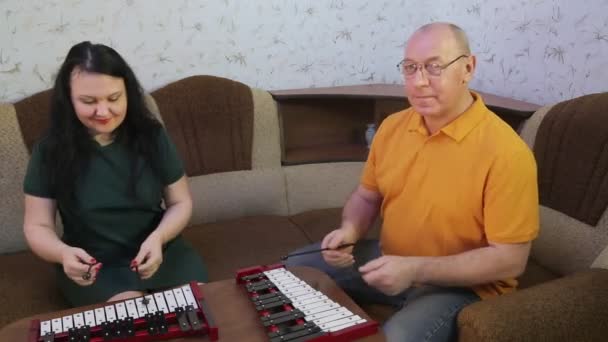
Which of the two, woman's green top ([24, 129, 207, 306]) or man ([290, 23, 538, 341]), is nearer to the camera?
man ([290, 23, 538, 341])

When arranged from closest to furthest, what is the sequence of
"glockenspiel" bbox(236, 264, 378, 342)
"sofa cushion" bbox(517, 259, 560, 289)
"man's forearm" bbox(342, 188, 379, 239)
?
"glockenspiel" bbox(236, 264, 378, 342), "man's forearm" bbox(342, 188, 379, 239), "sofa cushion" bbox(517, 259, 560, 289)

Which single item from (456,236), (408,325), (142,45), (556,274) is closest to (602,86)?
(556,274)

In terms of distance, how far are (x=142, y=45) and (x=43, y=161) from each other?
948 mm

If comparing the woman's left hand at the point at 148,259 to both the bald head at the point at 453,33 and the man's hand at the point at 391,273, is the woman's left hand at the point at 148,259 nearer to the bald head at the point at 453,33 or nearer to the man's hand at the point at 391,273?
the man's hand at the point at 391,273

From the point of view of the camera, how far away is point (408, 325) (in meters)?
1.22

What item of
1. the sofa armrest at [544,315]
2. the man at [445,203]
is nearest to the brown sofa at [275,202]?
the sofa armrest at [544,315]

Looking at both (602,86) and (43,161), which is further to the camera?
(602,86)

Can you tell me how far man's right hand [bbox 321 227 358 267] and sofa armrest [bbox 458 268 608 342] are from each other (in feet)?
1.11

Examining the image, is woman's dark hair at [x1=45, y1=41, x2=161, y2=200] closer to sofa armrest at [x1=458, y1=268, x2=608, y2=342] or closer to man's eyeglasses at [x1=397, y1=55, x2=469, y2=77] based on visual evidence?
man's eyeglasses at [x1=397, y1=55, x2=469, y2=77]

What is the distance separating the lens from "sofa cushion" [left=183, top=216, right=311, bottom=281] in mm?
1860

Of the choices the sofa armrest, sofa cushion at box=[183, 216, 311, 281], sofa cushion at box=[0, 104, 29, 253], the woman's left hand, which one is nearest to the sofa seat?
the sofa armrest

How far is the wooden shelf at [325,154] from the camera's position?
2449 millimetres

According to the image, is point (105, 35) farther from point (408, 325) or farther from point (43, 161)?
point (408, 325)

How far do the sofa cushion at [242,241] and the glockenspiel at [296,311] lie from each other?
1.75ft
